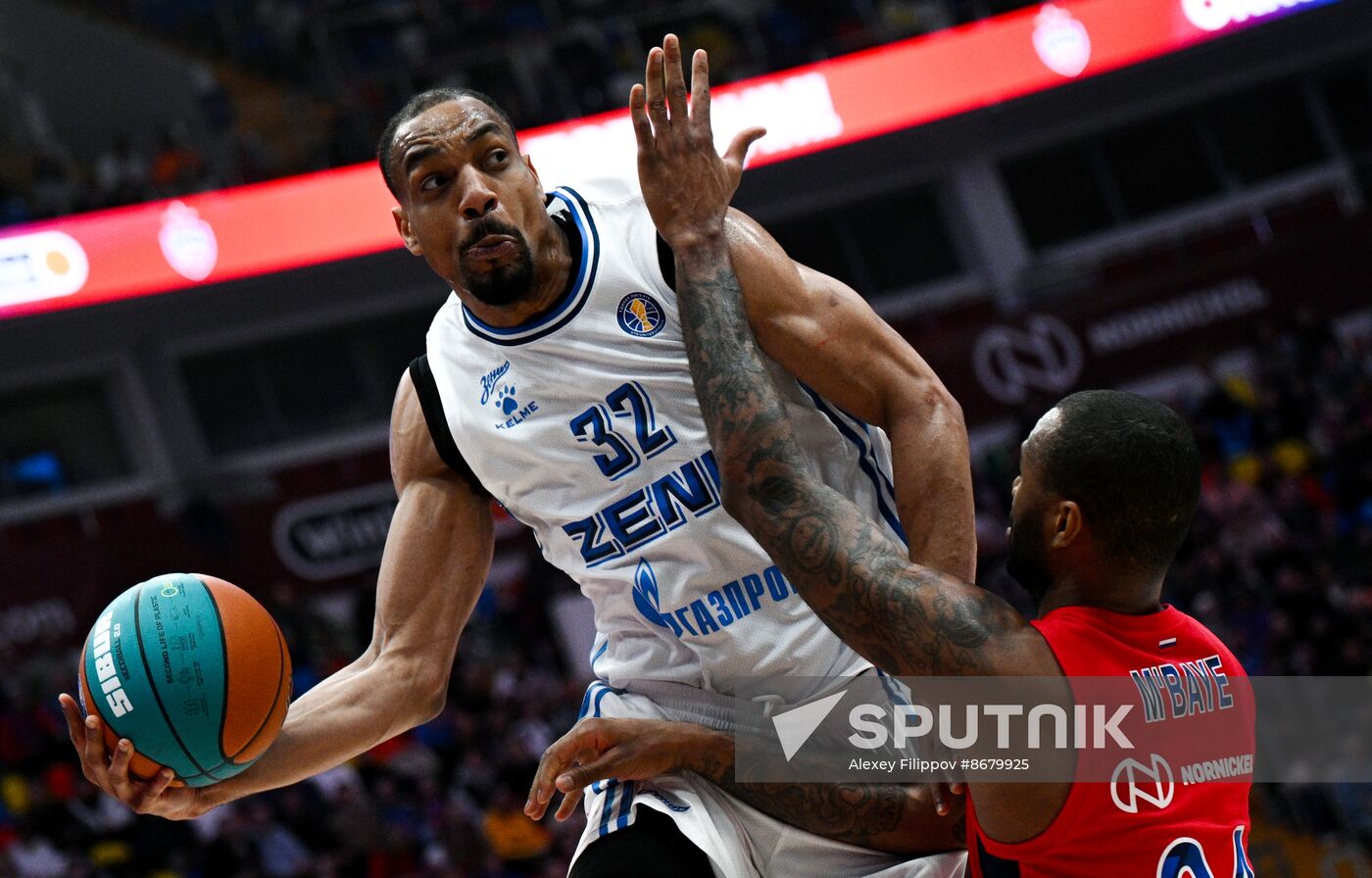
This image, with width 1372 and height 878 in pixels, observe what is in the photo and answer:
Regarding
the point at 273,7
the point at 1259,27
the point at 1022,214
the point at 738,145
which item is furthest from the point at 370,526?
the point at 1259,27

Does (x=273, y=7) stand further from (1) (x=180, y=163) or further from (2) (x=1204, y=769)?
(2) (x=1204, y=769)

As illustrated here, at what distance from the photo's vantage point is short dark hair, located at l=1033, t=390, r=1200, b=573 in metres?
2.31

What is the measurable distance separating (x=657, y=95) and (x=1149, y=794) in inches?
58.9

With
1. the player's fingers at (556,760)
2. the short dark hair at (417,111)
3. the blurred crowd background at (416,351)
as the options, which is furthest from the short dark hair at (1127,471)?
the blurred crowd background at (416,351)

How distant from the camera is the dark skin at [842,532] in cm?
231

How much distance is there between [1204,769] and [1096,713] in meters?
0.26

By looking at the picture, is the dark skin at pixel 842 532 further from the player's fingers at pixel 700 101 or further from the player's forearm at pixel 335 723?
the player's forearm at pixel 335 723

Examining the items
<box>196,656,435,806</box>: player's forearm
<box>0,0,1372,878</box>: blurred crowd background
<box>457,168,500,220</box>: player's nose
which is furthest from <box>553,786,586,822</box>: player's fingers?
<box>0,0,1372,878</box>: blurred crowd background

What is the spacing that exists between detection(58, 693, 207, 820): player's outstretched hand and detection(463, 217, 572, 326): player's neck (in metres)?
1.18

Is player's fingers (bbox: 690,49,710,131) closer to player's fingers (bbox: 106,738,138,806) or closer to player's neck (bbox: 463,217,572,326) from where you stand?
player's neck (bbox: 463,217,572,326)

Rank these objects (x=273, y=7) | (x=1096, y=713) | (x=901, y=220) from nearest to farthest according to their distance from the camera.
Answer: (x=1096, y=713) → (x=273, y=7) → (x=901, y=220)

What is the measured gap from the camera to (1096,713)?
2318 mm

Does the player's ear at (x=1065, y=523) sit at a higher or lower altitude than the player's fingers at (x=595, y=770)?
higher

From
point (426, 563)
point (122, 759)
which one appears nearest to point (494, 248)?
point (426, 563)
